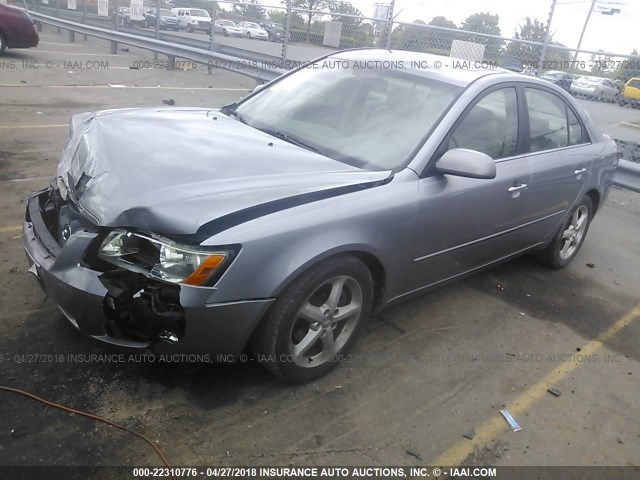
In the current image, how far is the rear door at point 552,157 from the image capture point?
13.1 feet

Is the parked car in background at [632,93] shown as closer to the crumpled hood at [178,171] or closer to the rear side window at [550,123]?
the rear side window at [550,123]

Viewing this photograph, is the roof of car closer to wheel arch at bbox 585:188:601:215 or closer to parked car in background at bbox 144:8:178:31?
wheel arch at bbox 585:188:601:215

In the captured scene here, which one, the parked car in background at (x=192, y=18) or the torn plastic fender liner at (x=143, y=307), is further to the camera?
the parked car in background at (x=192, y=18)

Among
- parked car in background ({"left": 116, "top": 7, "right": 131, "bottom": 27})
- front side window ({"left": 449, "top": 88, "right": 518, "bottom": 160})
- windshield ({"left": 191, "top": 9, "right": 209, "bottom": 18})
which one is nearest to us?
front side window ({"left": 449, "top": 88, "right": 518, "bottom": 160})

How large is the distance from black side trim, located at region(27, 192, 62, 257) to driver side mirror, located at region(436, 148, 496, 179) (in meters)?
2.09

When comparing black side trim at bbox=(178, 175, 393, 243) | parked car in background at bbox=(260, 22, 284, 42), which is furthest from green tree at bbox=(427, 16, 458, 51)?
black side trim at bbox=(178, 175, 393, 243)

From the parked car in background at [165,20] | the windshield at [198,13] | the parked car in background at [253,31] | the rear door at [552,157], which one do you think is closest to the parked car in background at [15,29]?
the parked car in background at [165,20]

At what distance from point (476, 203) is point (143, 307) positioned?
83.7 inches

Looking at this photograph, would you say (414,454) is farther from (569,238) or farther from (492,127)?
(569,238)

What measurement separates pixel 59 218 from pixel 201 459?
144 centimetres

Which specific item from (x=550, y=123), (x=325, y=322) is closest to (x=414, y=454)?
(x=325, y=322)

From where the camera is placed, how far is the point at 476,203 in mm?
3471

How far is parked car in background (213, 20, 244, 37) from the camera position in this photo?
1316 cm

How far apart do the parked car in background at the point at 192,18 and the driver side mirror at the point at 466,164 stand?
40.9 ft
